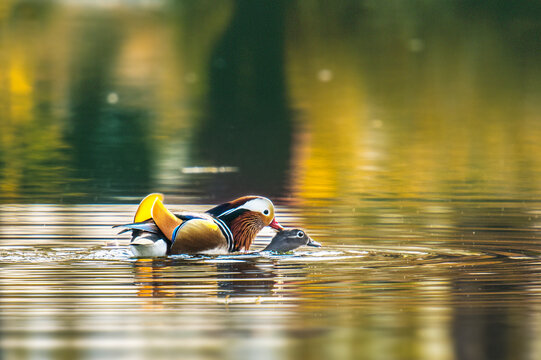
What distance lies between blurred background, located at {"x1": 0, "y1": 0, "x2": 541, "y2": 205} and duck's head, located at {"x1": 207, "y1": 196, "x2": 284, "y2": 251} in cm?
388

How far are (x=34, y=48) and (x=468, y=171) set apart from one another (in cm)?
3728

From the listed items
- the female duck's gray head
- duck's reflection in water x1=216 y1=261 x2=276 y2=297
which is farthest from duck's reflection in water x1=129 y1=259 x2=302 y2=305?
the female duck's gray head

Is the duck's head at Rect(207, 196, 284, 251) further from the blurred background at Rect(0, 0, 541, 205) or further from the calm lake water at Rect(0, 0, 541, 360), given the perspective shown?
the blurred background at Rect(0, 0, 541, 205)

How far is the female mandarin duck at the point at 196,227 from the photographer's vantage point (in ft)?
41.8

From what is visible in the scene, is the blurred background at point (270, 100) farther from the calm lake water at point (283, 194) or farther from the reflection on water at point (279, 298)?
the reflection on water at point (279, 298)

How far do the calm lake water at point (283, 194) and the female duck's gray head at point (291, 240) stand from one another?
0.15 m

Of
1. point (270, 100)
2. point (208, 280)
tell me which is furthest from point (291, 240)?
point (270, 100)

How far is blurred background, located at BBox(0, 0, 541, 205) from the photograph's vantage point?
20686 mm

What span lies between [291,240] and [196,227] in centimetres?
89

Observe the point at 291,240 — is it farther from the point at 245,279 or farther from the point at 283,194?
the point at 283,194

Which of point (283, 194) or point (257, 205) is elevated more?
point (257, 205)

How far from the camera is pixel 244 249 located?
44.5ft

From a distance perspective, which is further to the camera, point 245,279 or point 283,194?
point 283,194

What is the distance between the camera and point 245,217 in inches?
534
